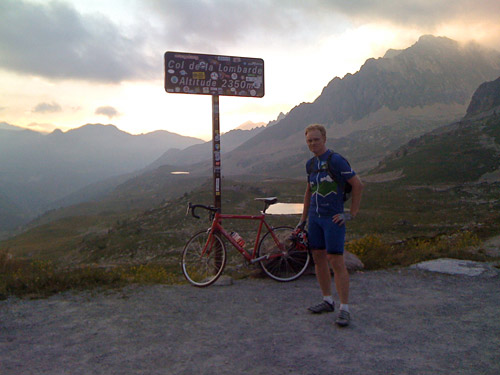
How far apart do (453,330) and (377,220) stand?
31.6 metres

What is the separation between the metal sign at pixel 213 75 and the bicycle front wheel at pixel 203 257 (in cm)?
312

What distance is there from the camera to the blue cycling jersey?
4844mm

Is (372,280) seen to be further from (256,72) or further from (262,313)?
(256,72)

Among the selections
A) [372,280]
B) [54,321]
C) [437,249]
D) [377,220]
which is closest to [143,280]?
[54,321]

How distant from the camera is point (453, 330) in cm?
455

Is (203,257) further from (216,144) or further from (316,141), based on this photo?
(316,141)

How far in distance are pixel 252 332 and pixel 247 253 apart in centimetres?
244

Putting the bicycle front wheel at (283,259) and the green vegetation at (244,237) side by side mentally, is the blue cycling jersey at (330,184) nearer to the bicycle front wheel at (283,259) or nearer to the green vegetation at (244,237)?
the bicycle front wheel at (283,259)

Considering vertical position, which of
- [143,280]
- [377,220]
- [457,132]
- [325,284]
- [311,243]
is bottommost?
[377,220]

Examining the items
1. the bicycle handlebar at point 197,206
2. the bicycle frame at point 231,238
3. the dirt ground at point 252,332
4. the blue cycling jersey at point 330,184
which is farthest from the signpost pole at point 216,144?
the blue cycling jersey at point 330,184

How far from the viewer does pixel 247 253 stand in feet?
22.9

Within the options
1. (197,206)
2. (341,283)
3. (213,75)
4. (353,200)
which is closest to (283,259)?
(197,206)

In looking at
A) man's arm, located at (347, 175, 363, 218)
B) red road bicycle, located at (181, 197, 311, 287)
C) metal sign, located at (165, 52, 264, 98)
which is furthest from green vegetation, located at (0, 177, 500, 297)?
metal sign, located at (165, 52, 264, 98)

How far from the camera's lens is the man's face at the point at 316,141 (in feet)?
16.5
